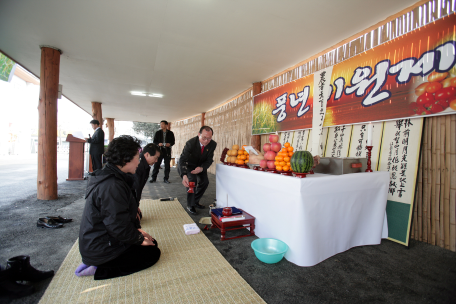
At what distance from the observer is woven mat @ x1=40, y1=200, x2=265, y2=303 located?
1355mm

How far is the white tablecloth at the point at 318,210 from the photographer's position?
1.72 metres

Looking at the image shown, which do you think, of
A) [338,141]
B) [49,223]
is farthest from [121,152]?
[338,141]

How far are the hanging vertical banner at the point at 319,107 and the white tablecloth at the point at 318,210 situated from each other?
802mm

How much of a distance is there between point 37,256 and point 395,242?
3762 mm

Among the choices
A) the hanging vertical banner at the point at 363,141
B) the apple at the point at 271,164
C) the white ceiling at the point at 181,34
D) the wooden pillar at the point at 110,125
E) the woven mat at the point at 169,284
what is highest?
the white ceiling at the point at 181,34

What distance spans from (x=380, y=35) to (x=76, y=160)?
7.57 metres

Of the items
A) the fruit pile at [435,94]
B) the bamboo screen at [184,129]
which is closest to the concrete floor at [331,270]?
the fruit pile at [435,94]

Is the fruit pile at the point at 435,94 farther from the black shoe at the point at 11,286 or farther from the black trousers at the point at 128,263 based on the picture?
the black shoe at the point at 11,286

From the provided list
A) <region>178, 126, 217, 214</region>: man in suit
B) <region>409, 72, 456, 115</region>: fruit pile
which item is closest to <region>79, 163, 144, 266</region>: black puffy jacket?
<region>178, 126, 217, 214</region>: man in suit

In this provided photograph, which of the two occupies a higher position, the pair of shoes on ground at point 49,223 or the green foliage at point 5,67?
the green foliage at point 5,67

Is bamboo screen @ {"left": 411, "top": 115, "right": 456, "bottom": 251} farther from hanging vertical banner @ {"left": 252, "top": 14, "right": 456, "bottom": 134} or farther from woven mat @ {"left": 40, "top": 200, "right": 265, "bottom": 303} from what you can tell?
woven mat @ {"left": 40, "top": 200, "right": 265, "bottom": 303}

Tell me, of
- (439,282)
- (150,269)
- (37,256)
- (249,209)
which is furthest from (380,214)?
(37,256)

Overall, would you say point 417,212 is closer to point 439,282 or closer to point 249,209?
point 439,282

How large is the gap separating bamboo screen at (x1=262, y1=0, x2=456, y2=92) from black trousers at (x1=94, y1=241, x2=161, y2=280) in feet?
12.2
